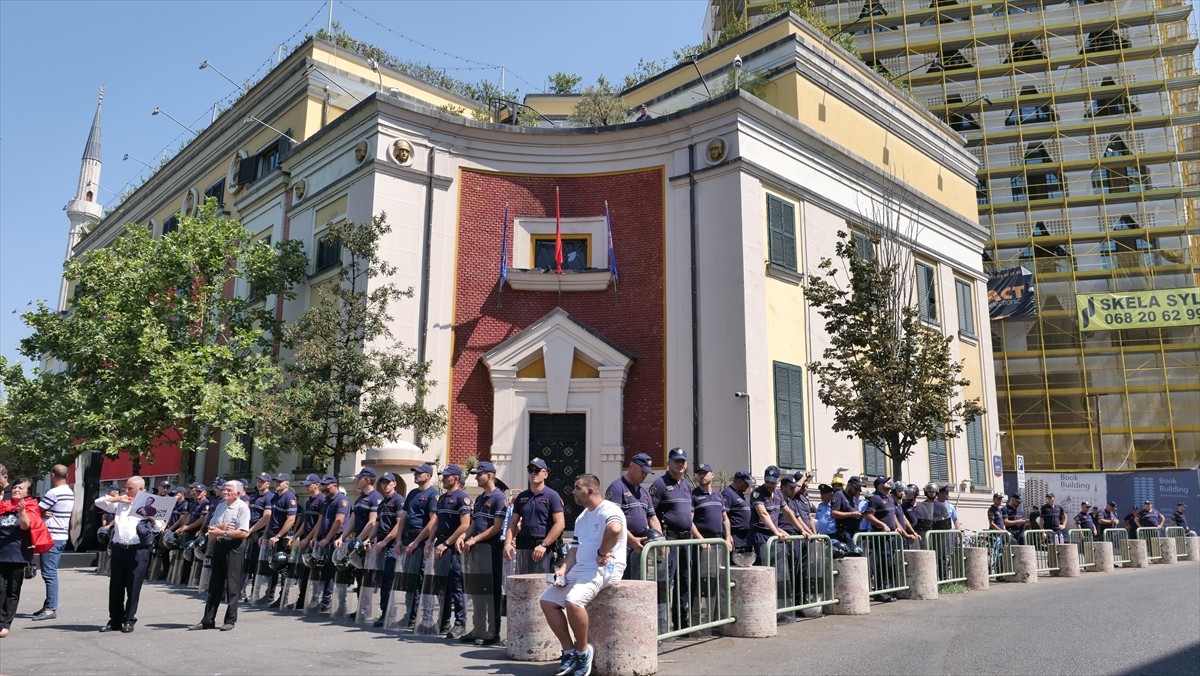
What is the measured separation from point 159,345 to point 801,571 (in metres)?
15.6

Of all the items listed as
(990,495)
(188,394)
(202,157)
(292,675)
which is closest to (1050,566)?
(990,495)

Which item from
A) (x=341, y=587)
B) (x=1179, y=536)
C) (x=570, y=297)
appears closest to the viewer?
(x=341, y=587)

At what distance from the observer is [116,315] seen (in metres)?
21.4

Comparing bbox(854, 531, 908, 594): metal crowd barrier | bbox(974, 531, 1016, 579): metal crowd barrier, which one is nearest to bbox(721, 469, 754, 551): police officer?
bbox(854, 531, 908, 594): metal crowd barrier

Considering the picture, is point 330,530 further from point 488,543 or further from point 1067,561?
point 1067,561

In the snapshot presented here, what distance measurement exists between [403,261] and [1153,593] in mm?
Answer: 15664

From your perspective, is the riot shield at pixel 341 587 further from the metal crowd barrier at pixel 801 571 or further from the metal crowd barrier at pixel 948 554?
the metal crowd barrier at pixel 948 554

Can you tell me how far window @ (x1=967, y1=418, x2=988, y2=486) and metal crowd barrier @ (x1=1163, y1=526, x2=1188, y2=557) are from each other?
5.26 m

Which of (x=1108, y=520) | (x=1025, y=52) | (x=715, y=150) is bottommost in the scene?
(x=1108, y=520)

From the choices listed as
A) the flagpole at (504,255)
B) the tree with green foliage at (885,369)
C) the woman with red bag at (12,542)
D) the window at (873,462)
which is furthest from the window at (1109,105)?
the woman with red bag at (12,542)

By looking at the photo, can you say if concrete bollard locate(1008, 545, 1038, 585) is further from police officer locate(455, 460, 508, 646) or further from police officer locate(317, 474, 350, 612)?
police officer locate(317, 474, 350, 612)

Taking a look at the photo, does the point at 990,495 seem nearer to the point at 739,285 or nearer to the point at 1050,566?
the point at 1050,566

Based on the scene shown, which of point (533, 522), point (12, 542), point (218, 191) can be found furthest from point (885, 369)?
point (218, 191)

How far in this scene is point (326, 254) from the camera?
867 inches
